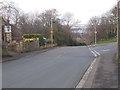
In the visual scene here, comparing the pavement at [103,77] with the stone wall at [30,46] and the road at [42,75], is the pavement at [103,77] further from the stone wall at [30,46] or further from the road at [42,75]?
the stone wall at [30,46]

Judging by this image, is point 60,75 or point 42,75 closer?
point 42,75

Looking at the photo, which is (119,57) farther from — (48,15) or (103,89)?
(48,15)

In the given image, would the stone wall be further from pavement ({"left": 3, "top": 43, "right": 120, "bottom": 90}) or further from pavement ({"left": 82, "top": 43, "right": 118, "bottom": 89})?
pavement ({"left": 82, "top": 43, "right": 118, "bottom": 89})

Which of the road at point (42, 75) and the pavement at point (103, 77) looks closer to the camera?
the pavement at point (103, 77)

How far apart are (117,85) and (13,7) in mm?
16840

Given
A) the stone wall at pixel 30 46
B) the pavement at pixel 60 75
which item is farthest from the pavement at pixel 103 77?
the stone wall at pixel 30 46

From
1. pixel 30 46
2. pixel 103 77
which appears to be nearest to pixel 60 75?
pixel 103 77

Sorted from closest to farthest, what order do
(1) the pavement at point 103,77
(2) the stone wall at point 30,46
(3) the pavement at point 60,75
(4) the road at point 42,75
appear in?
(1) the pavement at point 103,77
(3) the pavement at point 60,75
(4) the road at point 42,75
(2) the stone wall at point 30,46

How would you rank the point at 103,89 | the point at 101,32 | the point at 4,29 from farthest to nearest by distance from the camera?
the point at 101,32
the point at 4,29
the point at 103,89

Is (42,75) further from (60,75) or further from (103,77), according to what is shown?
(103,77)

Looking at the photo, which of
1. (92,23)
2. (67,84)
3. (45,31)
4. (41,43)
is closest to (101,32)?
(92,23)

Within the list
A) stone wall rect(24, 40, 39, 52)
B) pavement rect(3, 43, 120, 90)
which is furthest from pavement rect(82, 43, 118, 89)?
stone wall rect(24, 40, 39, 52)

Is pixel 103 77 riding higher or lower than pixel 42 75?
higher

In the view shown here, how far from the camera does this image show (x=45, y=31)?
2452 inches
